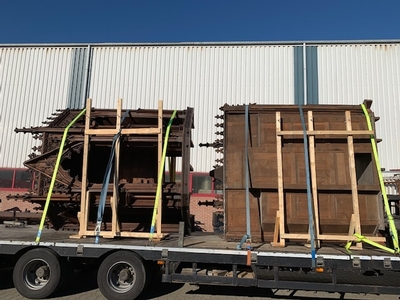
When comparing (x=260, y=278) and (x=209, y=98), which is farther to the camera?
(x=209, y=98)

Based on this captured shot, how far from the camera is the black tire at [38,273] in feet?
17.4

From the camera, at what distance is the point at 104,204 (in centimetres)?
598

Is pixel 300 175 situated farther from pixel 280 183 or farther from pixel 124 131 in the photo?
pixel 124 131

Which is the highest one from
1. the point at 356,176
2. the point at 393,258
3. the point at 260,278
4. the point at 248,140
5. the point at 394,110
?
the point at 394,110

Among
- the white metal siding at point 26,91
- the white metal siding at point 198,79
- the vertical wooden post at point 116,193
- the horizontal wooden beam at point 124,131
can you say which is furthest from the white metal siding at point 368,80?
the white metal siding at point 26,91

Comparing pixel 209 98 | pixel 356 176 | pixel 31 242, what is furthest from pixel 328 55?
pixel 31 242

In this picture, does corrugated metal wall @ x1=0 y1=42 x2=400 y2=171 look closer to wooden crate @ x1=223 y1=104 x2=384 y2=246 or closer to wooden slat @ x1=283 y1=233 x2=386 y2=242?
wooden crate @ x1=223 y1=104 x2=384 y2=246

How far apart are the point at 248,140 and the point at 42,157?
4258 mm

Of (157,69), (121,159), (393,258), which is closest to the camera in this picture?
(393,258)

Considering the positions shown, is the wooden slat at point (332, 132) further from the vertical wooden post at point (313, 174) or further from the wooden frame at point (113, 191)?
the wooden frame at point (113, 191)

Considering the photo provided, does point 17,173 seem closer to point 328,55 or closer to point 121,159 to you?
point 121,159

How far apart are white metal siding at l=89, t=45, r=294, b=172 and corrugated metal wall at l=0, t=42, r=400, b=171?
0.15ft

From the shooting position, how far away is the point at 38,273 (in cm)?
543

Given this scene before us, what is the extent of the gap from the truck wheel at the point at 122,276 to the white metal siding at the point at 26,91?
12.4 meters
